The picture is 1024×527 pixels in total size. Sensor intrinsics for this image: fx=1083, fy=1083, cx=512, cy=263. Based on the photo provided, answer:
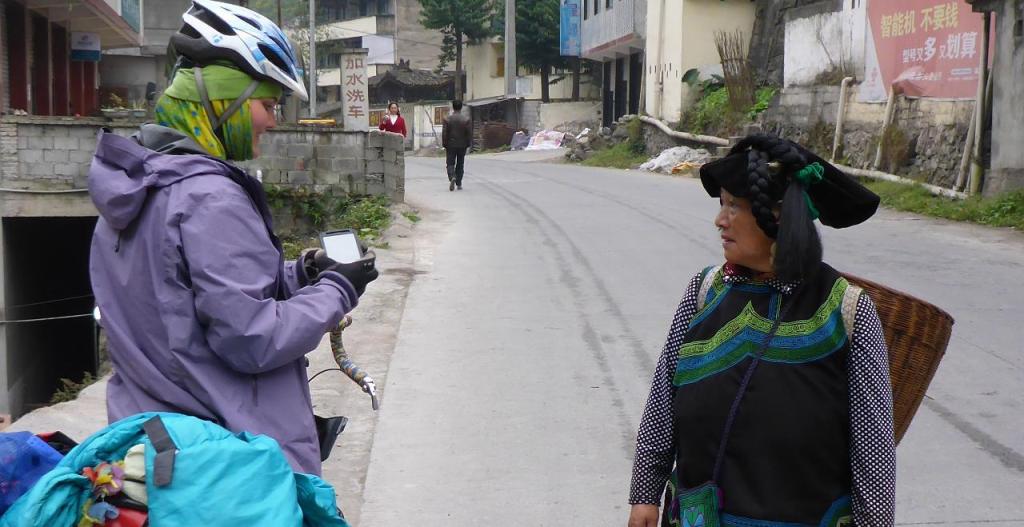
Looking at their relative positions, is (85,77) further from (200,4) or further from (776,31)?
(200,4)

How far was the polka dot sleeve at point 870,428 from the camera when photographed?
2359mm

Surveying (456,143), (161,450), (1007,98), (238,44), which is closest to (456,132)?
(456,143)

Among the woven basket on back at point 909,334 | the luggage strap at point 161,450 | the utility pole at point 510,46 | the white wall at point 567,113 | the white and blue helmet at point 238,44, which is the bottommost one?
the luggage strap at point 161,450

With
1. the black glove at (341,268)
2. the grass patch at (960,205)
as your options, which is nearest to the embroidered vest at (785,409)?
the black glove at (341,268)

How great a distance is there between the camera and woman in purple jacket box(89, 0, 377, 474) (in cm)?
220

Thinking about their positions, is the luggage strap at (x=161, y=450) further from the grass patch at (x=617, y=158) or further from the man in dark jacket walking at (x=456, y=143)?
the grass patch at (x=617, y=158)

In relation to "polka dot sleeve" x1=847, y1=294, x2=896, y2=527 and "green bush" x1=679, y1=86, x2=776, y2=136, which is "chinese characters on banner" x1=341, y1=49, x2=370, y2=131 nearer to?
"green bush" x1=679, y1=86, x2=776, y2=136

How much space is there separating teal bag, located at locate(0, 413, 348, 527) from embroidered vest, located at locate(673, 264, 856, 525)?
98 centimetres

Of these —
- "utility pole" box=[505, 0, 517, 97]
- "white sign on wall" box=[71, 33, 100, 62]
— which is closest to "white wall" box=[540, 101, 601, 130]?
"utility pole" box=[505, 0, 517, 97]

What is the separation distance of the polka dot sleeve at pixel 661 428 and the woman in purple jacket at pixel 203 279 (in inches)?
30.8

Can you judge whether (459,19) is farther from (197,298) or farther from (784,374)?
(197,298)

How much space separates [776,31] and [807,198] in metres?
29.1

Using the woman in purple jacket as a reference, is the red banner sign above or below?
above

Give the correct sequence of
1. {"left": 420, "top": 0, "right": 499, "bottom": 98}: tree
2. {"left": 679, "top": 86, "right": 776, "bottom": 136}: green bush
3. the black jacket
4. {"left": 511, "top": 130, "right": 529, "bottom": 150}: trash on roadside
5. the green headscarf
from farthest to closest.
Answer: {"left": 420, "top": 0, "right": 499, "bottom": 98}: tree
{"left": 511, "top": 130, "right": 529, "bottom": 150}: trash on roadside
{"left": 679, "top": 86, "right": 776, "bottom": 136}: green bush
the black jacket
the green headscarf
